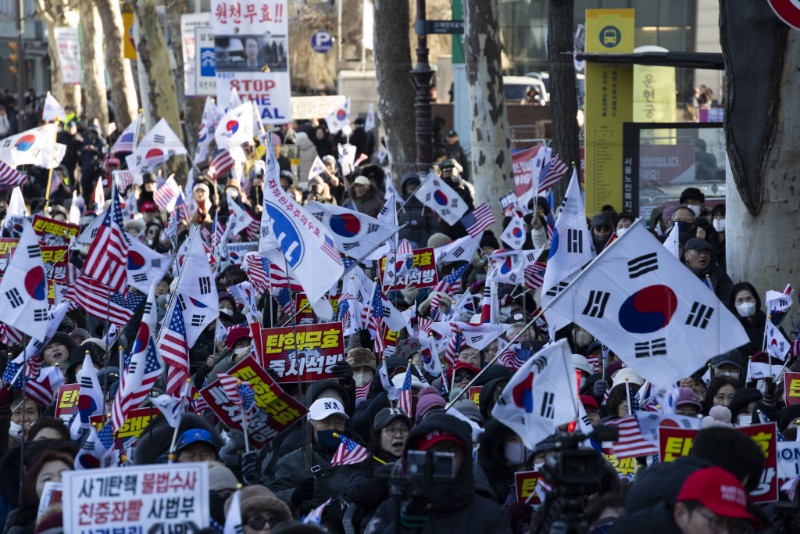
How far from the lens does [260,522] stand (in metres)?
5.80

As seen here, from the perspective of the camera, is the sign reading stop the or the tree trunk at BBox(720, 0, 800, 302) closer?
the sign reading stop the

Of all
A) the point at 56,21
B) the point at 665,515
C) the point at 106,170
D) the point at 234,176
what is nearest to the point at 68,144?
the point at 106,170

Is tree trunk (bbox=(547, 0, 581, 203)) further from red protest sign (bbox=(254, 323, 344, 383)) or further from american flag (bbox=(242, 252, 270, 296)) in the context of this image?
red protest sign (bbox=(254, 323, 344, 383))

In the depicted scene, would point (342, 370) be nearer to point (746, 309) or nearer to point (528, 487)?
point (528, 487)

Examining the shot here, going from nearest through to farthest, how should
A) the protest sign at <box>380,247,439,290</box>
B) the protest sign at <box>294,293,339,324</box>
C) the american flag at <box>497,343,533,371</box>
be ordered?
1. the american flag at <box>497,343,533,371</box>
2. the protest sign at <box>294,293,339,324</box>
3. the protest sign at <box>380,247,439,290</box>

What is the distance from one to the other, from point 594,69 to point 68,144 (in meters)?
16.5

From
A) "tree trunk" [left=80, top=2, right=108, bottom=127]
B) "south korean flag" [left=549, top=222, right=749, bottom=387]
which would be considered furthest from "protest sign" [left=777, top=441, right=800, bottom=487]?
"tree trunk" [left=80, top=2, right=108, bottom=127]

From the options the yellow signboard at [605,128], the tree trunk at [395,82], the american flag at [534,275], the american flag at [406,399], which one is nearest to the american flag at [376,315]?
the american flag at [534,275]

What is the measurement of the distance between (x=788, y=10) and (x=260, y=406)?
3.33m

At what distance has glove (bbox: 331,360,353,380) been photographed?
367 inches

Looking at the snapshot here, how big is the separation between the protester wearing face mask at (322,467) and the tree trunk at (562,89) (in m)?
10.8

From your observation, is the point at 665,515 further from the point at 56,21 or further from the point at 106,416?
the point at 56,21

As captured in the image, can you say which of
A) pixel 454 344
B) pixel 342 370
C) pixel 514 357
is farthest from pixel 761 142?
pixel 342 370

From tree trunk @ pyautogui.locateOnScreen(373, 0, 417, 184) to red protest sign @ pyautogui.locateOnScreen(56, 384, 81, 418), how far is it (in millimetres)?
13231
